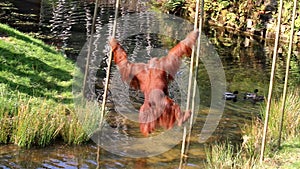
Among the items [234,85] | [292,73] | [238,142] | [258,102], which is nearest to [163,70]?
[238,142]

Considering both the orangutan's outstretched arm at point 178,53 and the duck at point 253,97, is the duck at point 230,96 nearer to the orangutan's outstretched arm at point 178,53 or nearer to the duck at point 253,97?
the duck at point 253,97

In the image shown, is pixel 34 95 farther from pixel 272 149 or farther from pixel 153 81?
pixel 153 81

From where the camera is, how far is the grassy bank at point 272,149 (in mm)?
6168

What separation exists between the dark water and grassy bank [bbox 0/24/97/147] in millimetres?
206

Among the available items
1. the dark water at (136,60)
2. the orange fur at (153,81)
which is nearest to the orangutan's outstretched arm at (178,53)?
the orange fur at (153,81)

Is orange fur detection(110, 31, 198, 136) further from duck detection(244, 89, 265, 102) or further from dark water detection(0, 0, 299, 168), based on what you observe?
duck detection(244, 89, 265, 102)

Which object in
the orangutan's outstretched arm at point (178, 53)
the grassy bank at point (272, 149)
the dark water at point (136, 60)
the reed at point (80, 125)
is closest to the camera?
the orangutan's outstretched arm at point (178, 53)

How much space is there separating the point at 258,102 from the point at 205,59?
345 centimetres

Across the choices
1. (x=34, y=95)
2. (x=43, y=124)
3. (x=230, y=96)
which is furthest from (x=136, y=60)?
(x=43, y=124)

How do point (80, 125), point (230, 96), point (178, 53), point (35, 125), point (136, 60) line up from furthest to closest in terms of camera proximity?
point (136, 60) < point (230, 96) < point (80, 125) < point (35, 125) < point (178, 53)

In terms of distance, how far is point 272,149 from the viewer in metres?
6.77

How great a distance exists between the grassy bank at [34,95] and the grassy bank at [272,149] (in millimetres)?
2219

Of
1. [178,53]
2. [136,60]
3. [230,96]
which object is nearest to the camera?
[178,53]

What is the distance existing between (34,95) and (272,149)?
417cm
